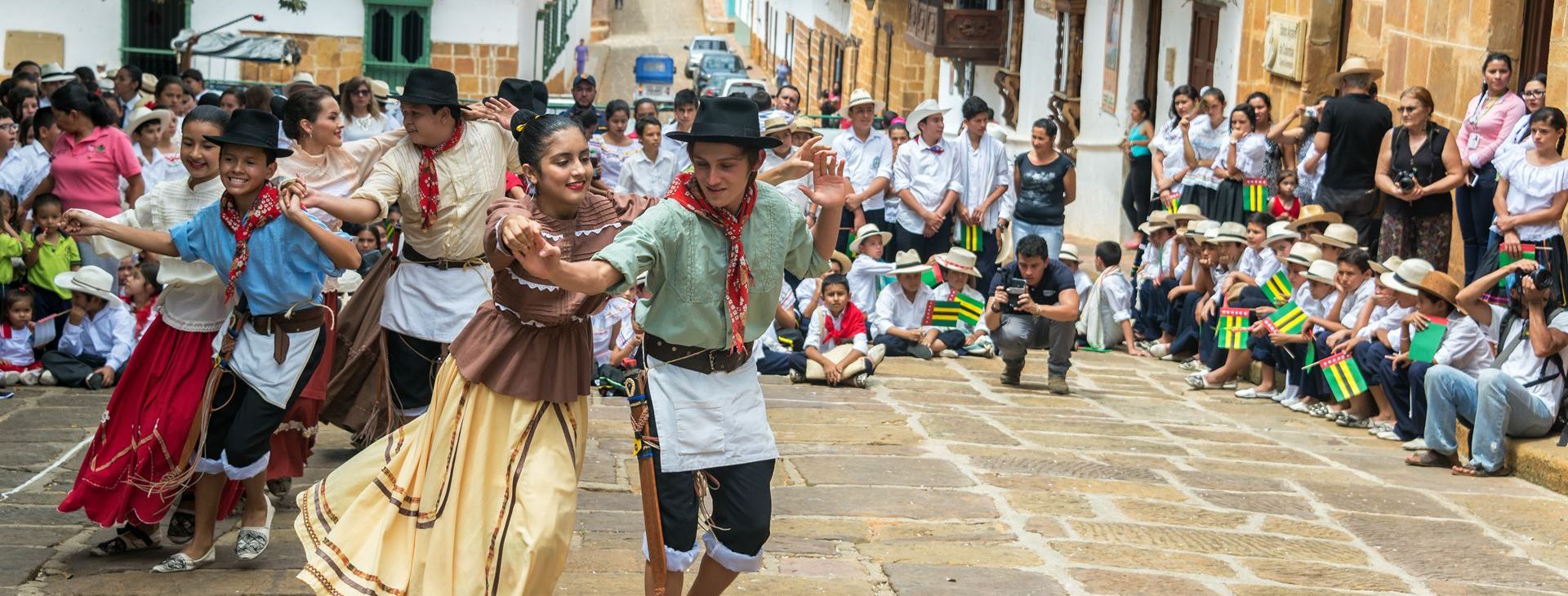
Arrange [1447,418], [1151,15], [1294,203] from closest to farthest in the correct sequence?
1. [1447,418]
2. [1294,203]
3. [1151,15]

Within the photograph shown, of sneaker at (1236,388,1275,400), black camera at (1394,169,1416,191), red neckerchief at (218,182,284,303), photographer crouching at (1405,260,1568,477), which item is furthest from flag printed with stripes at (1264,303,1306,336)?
red neckerchief at (218,182,284,303)

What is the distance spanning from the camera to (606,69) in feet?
172

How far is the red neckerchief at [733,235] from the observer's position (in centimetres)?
467

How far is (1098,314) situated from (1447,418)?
483 cm

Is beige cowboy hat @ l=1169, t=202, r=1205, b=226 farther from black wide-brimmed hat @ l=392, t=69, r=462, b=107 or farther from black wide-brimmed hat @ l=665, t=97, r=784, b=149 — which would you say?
black wide-brimmed hat @ l=665, t=97, r=784, b=149

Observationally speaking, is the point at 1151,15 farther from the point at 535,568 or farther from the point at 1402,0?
the point at 535,568

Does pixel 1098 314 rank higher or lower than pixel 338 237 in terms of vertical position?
lower

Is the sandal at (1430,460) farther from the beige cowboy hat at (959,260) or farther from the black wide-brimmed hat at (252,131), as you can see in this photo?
the black wide-brimmed hat at (252,131)

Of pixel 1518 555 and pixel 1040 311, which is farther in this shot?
pixel 1040 311

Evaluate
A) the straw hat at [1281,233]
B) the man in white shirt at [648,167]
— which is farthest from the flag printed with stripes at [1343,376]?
the man in white shirt at [648,167]

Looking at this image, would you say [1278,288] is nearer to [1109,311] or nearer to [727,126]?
[1109,311]

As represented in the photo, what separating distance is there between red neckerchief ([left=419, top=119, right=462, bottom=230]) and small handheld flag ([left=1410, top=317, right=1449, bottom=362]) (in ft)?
18.0

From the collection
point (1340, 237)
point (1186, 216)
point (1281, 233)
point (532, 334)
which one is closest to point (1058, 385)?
point (1281, 233)

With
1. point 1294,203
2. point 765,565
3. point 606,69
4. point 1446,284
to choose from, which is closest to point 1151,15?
point 1294,203
